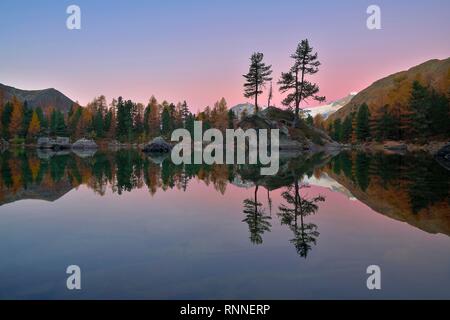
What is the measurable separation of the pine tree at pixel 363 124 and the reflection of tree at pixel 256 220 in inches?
3041

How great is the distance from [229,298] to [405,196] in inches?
358

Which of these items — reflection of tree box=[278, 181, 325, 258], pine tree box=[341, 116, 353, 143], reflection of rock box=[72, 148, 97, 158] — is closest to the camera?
reflection of tree box=[278, 181, 325, 258]

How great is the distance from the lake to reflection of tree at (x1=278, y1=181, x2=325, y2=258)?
0.04 metres

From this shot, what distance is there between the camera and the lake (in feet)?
14.8

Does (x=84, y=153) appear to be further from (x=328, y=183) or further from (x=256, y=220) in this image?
(x=256, y=220)

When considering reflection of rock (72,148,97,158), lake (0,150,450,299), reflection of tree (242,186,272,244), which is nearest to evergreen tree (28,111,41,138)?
reflection of rock (72,148,97,158)

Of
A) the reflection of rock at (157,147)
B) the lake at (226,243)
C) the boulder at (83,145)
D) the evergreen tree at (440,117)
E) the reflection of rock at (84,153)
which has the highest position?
the evergreen tree at (440,117)

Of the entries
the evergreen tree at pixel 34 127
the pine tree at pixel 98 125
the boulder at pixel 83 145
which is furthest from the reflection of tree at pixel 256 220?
the pine tree at pixel 98 125

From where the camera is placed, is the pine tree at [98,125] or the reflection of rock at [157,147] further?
the pine tree at [98,125]

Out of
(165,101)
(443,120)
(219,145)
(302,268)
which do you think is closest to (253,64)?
(219,145)

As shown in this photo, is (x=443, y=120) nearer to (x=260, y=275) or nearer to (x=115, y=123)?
(x=260, y=275)

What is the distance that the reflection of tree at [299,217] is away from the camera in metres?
6.51

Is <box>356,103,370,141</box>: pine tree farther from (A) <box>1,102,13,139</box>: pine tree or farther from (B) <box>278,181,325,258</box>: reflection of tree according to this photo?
(A) <box>1,102,13,139</box>: pine tree

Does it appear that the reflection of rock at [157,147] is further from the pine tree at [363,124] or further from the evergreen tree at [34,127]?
the evergreen tree at [34,127]
